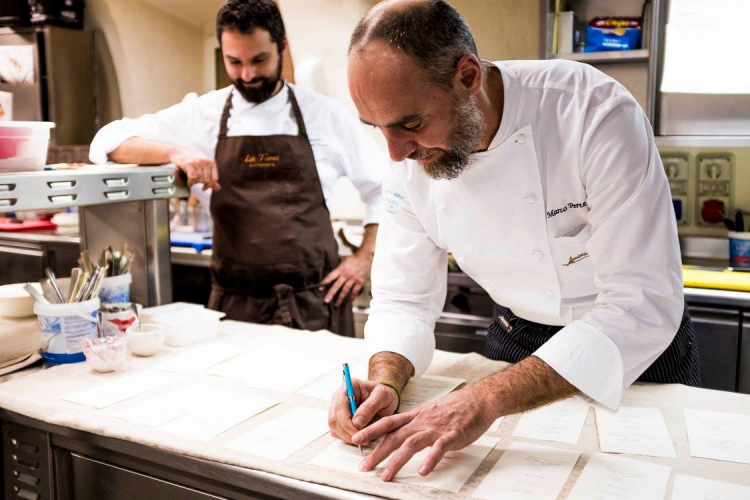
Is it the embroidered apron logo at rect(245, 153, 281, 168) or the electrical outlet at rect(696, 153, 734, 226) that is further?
the electrical outlet at rect(696, 153, 734, 226)

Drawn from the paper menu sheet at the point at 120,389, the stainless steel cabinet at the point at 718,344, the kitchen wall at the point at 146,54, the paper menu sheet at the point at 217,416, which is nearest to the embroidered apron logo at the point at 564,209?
the paper menu sheet at the point at 217,416

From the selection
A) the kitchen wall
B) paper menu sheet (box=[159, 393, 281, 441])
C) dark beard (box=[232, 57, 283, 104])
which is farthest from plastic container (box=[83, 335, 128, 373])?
the kitchen wall

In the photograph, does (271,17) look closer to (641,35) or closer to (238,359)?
(238,359)

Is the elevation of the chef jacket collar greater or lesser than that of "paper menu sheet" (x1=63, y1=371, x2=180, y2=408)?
greater

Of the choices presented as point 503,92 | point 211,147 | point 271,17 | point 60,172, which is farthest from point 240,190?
point 503,92

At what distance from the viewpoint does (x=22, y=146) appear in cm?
171

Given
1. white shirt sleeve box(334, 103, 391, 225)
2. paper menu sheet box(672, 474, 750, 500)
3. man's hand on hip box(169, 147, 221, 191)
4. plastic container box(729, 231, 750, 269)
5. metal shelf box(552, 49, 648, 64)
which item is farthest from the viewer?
metal shelf box(552, 49, 648, 64)

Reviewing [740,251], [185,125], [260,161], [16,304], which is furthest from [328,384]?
[740,251]

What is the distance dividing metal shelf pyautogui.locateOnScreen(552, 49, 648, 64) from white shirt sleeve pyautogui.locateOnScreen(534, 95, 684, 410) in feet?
6.22

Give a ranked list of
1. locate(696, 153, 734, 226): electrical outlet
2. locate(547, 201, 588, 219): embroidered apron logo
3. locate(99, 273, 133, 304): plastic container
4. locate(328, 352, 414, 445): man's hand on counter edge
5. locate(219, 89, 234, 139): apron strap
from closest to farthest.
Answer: locate(328, 352, 414, 445): man's hand on counter edge
locate(547, 201, 588, 219): embroidered apron logo
locate(99, 273, 133, 304): plastic container
locate(219, 89, 234, 139): apron strap
locate(696, 153, 734, 226): electrical outlet

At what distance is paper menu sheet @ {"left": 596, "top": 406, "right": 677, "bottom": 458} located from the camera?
1213 millimetres

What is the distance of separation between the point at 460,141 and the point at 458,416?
21.2 inches

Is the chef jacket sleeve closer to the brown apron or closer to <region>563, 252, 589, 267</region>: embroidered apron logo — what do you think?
the brown apron

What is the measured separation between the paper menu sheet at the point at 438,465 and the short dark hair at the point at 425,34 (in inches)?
26.8
